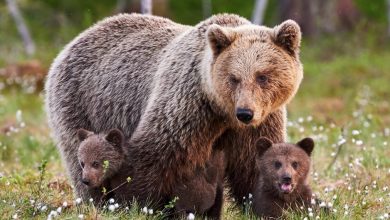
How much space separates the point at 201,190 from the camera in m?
6.90

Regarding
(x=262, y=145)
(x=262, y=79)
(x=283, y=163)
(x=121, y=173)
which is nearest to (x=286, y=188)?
(x=283, y=163)

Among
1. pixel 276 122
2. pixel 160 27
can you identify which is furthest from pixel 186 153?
pixel 160 27

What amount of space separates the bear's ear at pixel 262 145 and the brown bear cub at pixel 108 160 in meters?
1.10

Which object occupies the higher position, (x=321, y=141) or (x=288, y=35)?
(x=288, y=35)

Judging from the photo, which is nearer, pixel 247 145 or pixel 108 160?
pixel 108 160

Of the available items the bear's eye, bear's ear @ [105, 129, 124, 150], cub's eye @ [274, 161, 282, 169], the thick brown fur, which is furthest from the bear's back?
cub's eye @ [274, 161, 282, 169]

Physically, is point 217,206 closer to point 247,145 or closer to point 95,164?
point 247,145

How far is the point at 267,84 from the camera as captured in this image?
6461 millimetres

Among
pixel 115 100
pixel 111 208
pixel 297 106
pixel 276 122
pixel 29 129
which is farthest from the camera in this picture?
pixel 297 106

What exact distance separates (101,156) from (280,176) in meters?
1.51

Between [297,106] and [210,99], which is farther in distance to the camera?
[297,106]

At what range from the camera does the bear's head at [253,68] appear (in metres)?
6.41

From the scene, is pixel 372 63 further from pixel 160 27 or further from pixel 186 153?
pixel 186 153

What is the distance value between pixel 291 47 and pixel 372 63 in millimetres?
13160
